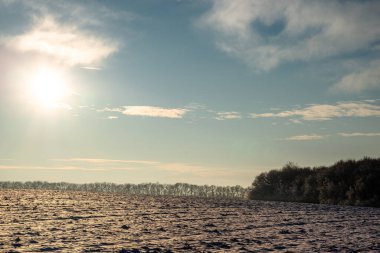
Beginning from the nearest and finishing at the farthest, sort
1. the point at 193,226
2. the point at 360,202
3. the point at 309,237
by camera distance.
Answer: the point at 309,237
the point at 193,226
the point at 360,202

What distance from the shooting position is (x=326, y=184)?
4688cm

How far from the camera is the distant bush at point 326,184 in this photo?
42.5 metres

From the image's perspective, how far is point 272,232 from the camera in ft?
56.7

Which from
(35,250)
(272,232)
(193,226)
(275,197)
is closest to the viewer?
(35,250)

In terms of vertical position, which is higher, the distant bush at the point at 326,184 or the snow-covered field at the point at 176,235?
the distant bush at the point at 326,184

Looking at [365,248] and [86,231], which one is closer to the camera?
[365,248]

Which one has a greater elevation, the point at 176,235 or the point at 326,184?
the point at 326,184

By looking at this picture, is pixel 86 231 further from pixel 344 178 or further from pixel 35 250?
pixel 344 178

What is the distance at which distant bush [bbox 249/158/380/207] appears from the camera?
4247 centimetres

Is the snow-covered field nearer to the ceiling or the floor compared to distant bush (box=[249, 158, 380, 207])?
nearer to the floor

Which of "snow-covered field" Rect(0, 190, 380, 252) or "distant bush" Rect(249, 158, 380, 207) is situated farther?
"distant bush" Rect(249, 158, 380, 207)

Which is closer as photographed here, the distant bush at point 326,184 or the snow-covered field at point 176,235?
the snow-covered field at point 176,235

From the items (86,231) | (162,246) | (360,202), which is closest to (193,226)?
(86,231)

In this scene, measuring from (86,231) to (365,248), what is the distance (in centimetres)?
941
